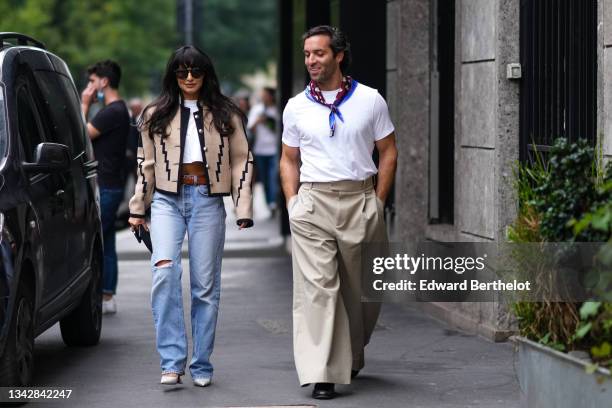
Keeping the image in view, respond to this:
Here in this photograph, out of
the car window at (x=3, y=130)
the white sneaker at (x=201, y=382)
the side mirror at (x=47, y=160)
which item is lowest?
the white sneaker at (x=201, y=382)

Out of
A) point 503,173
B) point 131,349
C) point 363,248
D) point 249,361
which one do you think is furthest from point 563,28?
point 131,349

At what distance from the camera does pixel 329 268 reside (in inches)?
300

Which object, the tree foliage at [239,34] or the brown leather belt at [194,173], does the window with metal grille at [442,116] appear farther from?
the tree foliage at [239,34]

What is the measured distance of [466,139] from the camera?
34.1 feet

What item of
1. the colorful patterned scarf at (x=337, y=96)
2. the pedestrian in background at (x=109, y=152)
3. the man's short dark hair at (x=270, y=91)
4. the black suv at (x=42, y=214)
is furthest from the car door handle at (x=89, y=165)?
the man's short dark hair at (x=270, y=91)

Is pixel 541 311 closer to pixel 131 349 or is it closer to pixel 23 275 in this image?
pixel 23 275

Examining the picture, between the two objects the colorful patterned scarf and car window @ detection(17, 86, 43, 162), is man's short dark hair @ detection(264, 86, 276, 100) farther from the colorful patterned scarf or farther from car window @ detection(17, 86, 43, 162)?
the colorful patterned scarf

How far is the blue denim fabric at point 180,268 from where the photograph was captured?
7.90 m

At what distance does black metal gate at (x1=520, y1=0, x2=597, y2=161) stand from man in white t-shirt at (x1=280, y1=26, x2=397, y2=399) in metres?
1.24

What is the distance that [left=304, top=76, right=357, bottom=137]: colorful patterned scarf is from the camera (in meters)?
7.66

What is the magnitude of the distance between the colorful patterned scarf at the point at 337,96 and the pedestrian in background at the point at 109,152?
156 inches

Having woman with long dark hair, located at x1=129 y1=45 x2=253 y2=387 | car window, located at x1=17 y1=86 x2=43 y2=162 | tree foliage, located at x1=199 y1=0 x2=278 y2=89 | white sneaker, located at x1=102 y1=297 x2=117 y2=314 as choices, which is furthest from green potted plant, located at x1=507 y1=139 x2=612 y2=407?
tree foliage, located at x1=199 y1=0 x2=278 y2=89

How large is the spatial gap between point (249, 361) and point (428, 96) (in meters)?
3.42

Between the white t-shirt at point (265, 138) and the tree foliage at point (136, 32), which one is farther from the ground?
the tree foliage at point (136, 32)
